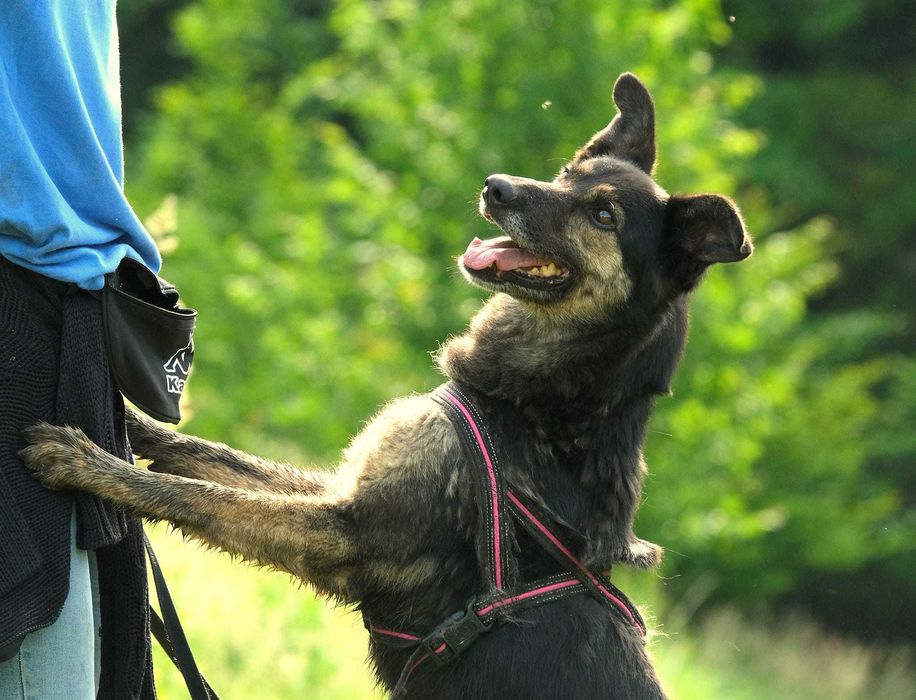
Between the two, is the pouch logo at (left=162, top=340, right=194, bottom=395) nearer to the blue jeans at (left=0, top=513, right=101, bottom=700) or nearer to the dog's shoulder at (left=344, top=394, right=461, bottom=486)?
the blue jeans at (left=0, top=513, right=101, bottom=700)

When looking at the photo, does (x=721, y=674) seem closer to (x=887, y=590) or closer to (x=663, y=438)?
(x=663, y=438)

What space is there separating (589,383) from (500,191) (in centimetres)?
78

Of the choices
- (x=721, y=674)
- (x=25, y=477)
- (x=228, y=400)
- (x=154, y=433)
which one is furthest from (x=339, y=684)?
(x=228, y=400)

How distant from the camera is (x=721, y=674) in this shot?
427 inches

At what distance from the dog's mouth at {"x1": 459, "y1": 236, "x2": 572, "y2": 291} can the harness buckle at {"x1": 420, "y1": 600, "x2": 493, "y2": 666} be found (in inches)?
45.8

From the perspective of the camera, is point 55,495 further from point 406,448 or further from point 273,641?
point 273,641

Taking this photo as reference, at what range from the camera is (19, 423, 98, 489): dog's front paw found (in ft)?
8.04

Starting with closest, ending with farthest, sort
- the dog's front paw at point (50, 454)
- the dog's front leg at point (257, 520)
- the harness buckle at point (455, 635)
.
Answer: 1. the dog's front paw at point (50, 454)
2. the dog's front leg at point (257, 520)
3. the harness buckle at point (455, 635)

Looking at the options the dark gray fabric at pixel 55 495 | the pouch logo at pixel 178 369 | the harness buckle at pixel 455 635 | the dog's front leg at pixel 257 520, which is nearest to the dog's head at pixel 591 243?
the dog's front leg at pixel 257 520

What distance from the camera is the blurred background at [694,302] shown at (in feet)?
35.6

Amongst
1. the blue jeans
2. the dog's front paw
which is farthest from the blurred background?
the blue jeans

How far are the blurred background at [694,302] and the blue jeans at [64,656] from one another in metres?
2.78

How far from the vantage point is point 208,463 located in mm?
3682

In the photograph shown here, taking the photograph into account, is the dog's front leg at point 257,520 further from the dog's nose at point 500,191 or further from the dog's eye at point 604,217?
the dog's eye at point 604,217
